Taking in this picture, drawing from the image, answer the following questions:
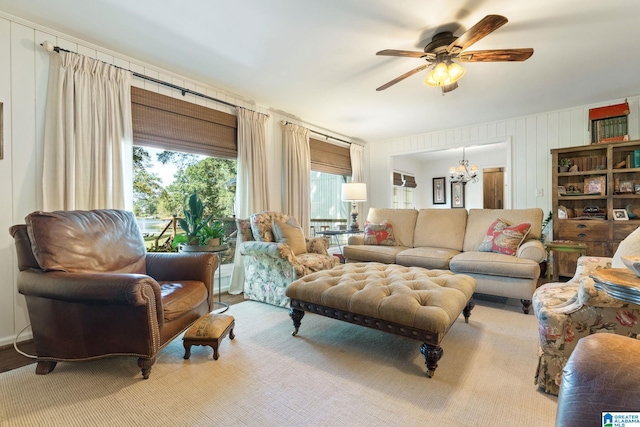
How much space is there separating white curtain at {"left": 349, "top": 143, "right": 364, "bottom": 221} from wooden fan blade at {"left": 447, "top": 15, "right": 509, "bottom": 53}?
3377 millimetres

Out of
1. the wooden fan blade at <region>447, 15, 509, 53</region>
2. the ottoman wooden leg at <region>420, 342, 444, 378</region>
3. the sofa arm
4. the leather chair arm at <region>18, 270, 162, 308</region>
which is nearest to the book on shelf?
the sofa arm

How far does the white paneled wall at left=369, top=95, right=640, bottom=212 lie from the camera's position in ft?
13.2

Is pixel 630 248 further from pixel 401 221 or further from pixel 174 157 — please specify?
pixel 174 157

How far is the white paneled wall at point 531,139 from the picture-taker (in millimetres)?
4035

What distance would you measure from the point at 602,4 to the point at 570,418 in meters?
2.73

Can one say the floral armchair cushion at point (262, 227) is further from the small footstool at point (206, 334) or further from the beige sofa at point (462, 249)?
the small footstool at point (206, 334)

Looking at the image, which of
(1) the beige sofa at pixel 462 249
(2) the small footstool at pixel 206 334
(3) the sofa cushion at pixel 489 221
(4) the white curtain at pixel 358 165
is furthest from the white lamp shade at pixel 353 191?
(2) the small footstool at pixel 206 334

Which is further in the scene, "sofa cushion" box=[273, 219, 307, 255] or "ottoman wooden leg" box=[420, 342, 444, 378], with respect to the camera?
"sofa cushion" box=[273, 219, 307, 255]

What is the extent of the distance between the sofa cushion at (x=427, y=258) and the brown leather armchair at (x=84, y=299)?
2.27 meters

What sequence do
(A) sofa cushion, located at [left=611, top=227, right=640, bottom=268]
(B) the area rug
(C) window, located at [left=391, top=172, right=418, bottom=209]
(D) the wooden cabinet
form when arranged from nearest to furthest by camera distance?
(B) the area rug → (A) sofa cushion, located at [left=611, top=227, right=640, bottom=268] → (D) the wooden cabinet → (C) window, located at [left=391, top=172, right=418, bottom=209]

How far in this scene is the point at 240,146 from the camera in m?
3.62

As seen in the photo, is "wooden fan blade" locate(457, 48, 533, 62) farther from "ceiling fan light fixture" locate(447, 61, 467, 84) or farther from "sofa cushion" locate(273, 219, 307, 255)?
"sofa cushion" locate(273, 219, 307, 255)

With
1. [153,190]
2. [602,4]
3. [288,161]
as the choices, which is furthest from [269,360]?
[602,4]

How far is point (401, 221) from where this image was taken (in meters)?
4.16
